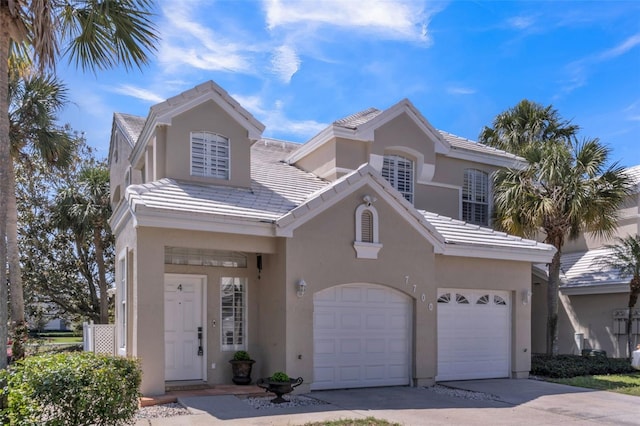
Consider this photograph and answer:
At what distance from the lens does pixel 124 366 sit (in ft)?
28.5

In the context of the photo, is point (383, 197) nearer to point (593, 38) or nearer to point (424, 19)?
point (424, 19)

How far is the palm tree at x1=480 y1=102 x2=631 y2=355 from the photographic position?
18953 mm

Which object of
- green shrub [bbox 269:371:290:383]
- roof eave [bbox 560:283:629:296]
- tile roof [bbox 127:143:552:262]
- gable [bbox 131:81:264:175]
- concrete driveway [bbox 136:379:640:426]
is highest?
gable [bbox 131:81:264:175]

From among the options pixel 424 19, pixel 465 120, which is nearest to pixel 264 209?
pixel 424 19

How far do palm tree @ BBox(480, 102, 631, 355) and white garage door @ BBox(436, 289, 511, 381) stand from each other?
10.7ft

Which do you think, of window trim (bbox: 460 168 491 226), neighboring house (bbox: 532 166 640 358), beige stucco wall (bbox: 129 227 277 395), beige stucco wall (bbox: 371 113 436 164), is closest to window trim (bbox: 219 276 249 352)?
beige stucco wall (bbox: 129 227 277 395)

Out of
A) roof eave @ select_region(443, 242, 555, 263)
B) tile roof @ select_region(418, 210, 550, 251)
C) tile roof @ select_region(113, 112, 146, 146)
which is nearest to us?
roof eave @ select_region(443, 242, 555, 263)

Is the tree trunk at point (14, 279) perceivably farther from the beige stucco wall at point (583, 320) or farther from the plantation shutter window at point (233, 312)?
the beige stucco wall at point (583, 320)

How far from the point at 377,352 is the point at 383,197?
3.82 metres

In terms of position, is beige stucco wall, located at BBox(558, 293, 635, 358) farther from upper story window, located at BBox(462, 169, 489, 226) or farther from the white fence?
the white fence

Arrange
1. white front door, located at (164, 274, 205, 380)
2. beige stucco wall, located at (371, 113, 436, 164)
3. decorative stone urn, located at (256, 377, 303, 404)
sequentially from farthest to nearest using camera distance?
beige stucco wall, located at (371, 113, 436, 164) → white front door, located at (164, 274, 205, 380) → decorative stone urn, located at (256, 377, 303, 404)

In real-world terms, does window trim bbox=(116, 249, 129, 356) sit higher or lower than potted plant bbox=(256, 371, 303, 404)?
higher

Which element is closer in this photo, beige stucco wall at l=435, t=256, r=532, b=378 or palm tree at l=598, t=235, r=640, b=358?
beige stucco wall at l=435, t=256, r=532, b=378

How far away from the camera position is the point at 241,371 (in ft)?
45.9
